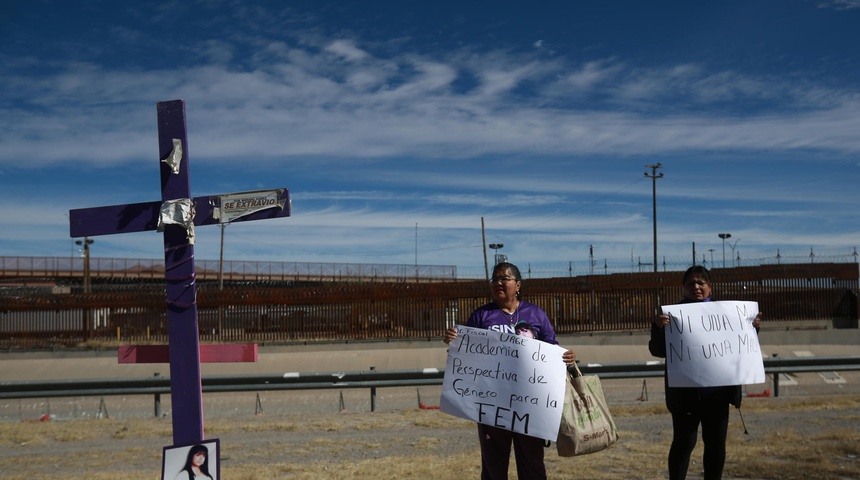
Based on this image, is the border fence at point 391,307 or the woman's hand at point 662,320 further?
the border fence at point 391,307

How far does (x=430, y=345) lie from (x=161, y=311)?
9069 mm

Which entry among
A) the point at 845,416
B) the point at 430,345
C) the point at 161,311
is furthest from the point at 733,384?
the point at 161,311

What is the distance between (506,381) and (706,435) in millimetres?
1541

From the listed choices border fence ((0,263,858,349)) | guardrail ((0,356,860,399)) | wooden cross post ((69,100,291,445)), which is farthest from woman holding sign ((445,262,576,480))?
border fence ((0,263,858,349))

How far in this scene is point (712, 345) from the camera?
584cm

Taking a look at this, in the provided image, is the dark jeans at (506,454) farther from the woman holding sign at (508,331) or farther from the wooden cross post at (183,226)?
the wooden cross post at (183,226)

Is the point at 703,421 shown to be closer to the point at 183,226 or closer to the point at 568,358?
the point at 568,358

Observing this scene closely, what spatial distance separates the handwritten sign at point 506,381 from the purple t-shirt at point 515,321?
2.7 inches

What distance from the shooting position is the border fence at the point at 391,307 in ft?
80.3

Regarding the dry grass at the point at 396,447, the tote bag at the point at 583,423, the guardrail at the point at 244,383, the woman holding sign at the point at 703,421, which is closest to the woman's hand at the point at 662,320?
the woman holding sign at the point at 703,421

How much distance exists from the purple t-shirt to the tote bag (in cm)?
36

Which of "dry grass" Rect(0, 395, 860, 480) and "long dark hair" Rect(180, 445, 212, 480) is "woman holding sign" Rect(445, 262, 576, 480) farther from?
"long dark hair" Rect(180, 445, 212, 480)

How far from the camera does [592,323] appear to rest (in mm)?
24438

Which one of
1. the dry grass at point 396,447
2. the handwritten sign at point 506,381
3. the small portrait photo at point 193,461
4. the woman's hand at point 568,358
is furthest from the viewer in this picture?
the dry grass at point 396,447
